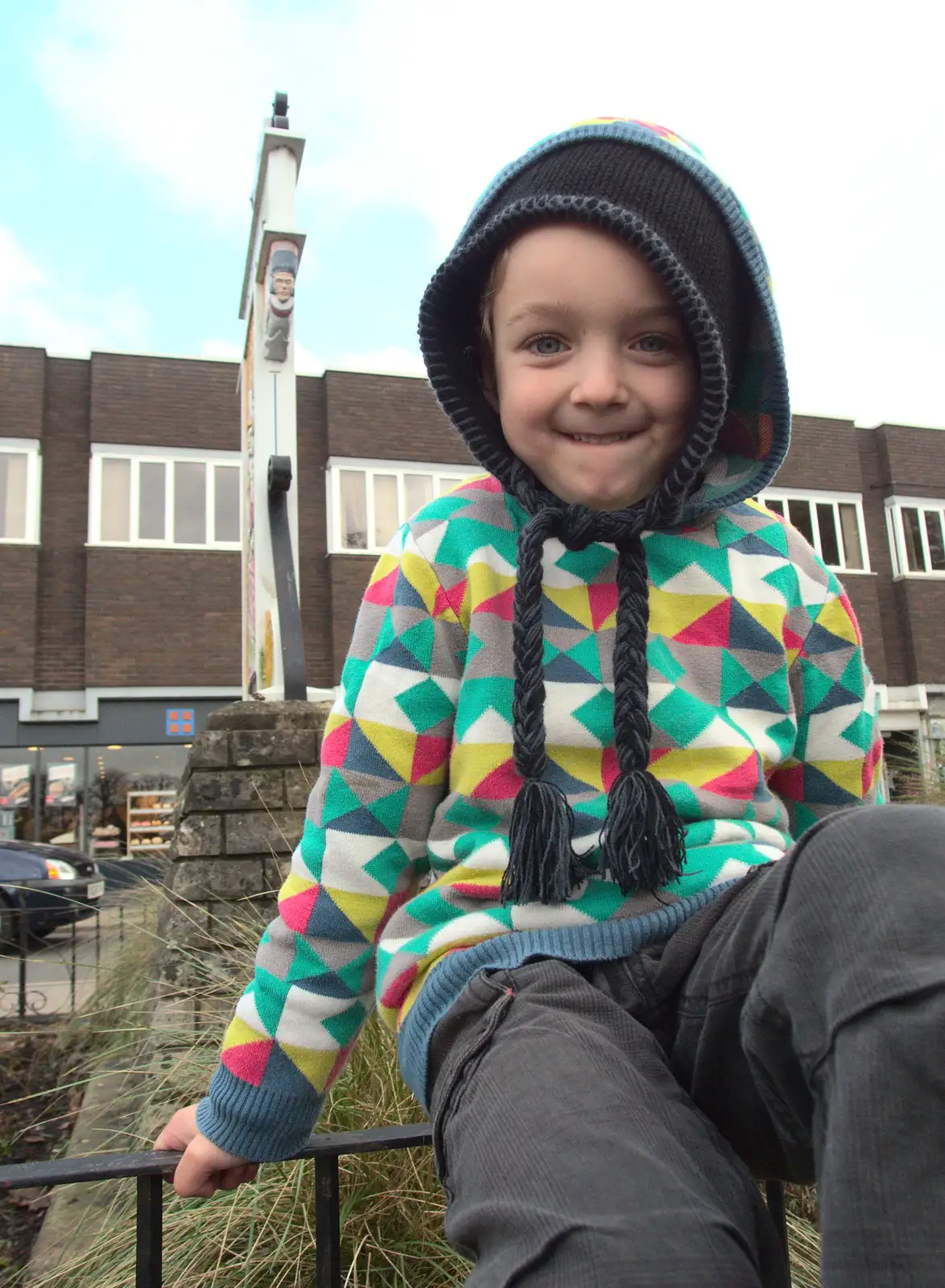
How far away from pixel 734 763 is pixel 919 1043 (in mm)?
638

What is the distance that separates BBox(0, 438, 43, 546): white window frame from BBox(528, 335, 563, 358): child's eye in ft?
47.1

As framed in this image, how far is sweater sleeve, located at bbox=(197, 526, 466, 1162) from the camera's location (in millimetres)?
1289

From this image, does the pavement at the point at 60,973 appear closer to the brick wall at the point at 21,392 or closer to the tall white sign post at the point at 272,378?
the tall white sign post at the point at 272,378

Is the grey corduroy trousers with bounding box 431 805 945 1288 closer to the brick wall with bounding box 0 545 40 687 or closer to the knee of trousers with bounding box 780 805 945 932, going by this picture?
the knee of trousers with bounding box 780 805 945 932

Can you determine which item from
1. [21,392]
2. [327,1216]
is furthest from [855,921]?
[21,392]

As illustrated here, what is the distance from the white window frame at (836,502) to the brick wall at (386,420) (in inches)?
242

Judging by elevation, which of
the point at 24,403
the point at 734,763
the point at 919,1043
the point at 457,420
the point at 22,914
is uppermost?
the point at 24,403

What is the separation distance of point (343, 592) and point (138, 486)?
3323 mm

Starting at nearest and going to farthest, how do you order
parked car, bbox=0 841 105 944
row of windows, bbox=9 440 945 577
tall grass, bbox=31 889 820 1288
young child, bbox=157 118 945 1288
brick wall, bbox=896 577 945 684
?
young child, bbox=157 118 945 1288, tall grass, bbox=31 889 820 1288, parked car, bbox=0 841 105 944, row of windows, bbox=9 440 945 577, brick wall, bbox=896 577 945 684

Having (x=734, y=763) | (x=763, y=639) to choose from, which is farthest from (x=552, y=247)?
(x=734, y=763)

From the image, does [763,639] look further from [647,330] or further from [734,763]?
[647,330]

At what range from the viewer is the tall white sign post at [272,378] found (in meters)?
5.67

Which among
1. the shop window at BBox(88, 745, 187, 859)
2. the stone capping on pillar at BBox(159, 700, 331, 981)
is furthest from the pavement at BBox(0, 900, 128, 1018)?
the shop window at BBox(88, 745, 187, 859)

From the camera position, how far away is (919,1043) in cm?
68
